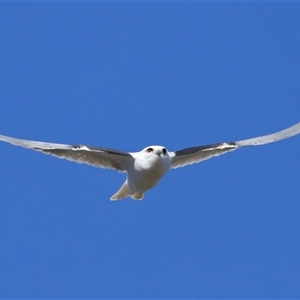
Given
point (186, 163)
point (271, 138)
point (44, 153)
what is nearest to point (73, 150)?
point (44, 153)

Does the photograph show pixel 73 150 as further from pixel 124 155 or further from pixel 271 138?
pixel 271 138

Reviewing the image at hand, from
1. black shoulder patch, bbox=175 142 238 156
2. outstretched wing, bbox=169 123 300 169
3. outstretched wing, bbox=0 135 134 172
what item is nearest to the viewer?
outstretched wing, bbox=0 135 134 172

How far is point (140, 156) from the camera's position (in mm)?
24688

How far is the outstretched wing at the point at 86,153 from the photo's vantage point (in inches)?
971

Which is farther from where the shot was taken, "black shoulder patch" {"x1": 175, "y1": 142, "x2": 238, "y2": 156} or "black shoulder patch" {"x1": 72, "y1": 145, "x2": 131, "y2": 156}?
"black shoulder patch" {"x1": 175, "y1": 142, "x2": 238, "y2": 156}

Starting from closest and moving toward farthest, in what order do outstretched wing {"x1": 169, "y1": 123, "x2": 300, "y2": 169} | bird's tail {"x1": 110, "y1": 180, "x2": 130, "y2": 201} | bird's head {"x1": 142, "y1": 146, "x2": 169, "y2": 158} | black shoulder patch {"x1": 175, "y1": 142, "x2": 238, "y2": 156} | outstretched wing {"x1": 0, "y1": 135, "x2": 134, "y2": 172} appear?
1. bird's head {"x1": 142, "y1": 146, "x2": 169, "y2": 158}
2. outstretched wing {"x1": 0, "y1": 135, "x2": 134, "y2": 172}
3. black shoulder patch {"x1": 175, "y1": 142, "x2": 238, "y2": 156}
4. outstretched wing {"x1": 169, "y1": 123, "x2": 300, "y2": 169}
5. bird's tail {"x1": 110, "y1": 180, "x2": 130, "y2": 201}

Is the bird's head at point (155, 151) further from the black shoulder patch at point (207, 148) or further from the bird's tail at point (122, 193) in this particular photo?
the bird's tail at point (122, 193)

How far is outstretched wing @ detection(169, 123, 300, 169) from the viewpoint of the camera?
2595 cm

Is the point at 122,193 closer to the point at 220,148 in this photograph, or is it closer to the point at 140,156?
the point at 140,156

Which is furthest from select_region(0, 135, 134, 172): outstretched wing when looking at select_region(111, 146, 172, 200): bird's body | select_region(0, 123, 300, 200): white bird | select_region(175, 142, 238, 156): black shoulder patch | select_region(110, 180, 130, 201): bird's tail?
select_region(175, 142, 238, 156): black shoulder patch

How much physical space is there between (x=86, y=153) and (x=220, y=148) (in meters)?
3.30

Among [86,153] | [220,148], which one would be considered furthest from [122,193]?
[220,148]

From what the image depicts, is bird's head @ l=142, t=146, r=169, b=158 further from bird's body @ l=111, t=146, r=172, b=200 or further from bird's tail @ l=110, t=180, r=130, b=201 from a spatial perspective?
bird's tail @ l=110, t=180, r=130, b=201

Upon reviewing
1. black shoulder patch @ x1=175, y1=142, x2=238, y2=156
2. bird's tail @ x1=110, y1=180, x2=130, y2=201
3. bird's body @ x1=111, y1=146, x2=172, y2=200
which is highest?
black shoulder patch @ x1=175, y1=142, x2=238, y2=156
